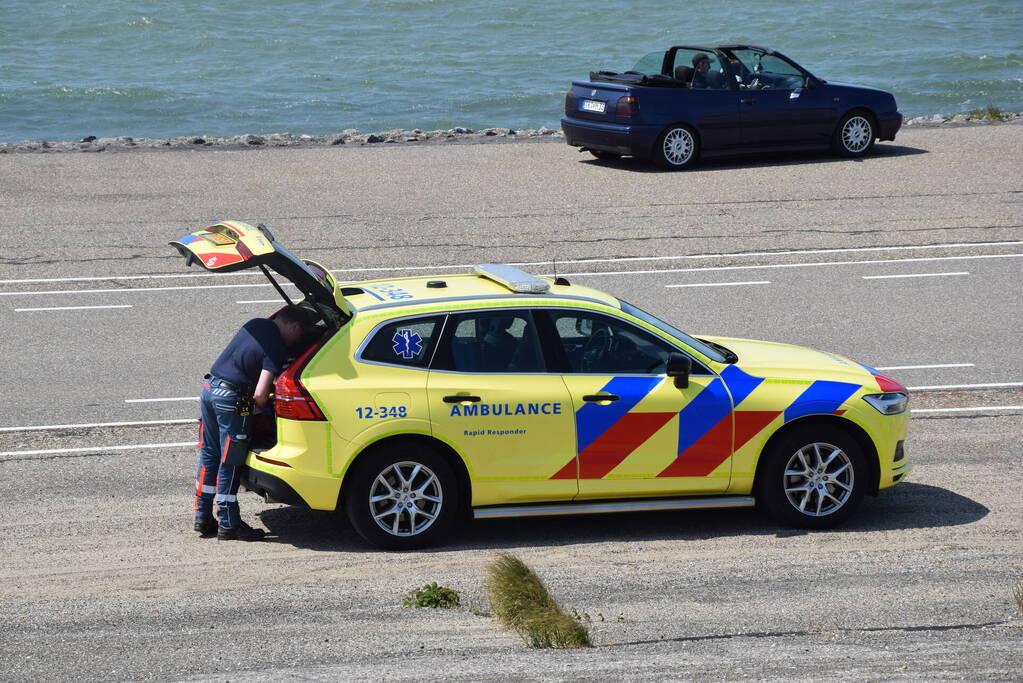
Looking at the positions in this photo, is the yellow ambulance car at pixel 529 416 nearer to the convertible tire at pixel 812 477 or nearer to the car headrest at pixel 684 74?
the convertible tire at pixel 812 477

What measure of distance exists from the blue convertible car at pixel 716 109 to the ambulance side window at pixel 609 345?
42.4ft

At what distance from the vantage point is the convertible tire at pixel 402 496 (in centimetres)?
804

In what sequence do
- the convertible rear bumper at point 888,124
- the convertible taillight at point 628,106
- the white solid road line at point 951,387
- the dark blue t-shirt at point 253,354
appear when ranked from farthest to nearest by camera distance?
1. the convertible rear bumper at point 888,124
2. the convertible taillight at point 628,106
3. the white solid road line at point 951,387
4. the dark blue t-shirt at point 253,354

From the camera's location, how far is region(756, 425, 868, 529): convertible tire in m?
8.48

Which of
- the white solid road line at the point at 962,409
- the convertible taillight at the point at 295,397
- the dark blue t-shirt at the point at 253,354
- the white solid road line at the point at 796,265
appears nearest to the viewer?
the convertible taillight at the point at 295,397

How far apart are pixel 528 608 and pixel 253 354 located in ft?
8.03

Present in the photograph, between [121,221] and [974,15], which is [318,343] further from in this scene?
[974,15]

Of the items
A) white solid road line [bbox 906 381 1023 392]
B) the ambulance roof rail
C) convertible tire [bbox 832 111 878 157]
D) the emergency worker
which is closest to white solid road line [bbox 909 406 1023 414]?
white solid road line [bbox 906 381 1023 392]

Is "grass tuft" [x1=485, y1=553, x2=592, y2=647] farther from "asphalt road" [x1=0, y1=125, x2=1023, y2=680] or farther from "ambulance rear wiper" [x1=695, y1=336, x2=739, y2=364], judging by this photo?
"ambulance rear wiper" [x1=695, y1=336, x2=739, y2=364]

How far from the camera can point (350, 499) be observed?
8.05m

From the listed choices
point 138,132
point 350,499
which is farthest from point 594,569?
point 138,132

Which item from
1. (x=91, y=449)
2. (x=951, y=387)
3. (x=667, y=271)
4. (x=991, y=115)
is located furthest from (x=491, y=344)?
(x=991, y=115)

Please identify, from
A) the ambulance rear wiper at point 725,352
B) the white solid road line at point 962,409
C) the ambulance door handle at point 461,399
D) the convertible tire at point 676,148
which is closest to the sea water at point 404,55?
the convertible tire at point 676,148

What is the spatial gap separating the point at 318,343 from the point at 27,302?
773cm
